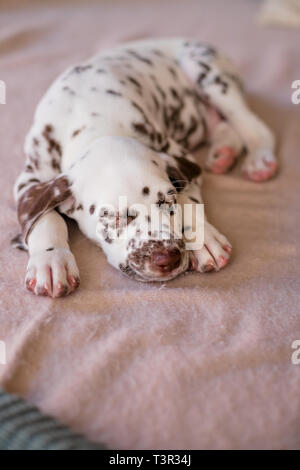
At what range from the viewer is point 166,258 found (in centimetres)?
233

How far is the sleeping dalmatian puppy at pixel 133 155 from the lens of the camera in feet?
7.97

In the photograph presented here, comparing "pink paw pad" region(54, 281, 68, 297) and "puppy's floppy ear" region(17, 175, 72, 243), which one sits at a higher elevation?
"puppy's floppy ear" region(17, 175, 72, 243)

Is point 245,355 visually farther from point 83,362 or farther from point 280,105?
point 280,105

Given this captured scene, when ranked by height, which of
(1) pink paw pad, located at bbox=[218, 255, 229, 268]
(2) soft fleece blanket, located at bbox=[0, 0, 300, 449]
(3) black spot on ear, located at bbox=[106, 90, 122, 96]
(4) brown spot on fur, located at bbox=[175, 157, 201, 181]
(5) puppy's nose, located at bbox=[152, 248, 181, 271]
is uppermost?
(3) black spot on ear, located at bbox=[106, 90, 122, 96]

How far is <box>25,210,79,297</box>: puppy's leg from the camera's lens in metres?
2.38

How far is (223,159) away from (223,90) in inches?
24.9


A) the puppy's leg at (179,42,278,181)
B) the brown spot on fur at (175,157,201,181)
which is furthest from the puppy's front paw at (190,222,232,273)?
the puppy's leg at (179,42,278,181)

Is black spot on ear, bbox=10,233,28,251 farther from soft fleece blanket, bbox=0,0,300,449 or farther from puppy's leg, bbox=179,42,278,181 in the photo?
puppy's leg, bbox=179,42,278,181

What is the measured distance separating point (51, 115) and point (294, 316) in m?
1.72

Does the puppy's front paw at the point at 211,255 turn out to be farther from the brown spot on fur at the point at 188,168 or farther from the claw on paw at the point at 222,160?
the claw on paw at the point at 222,160

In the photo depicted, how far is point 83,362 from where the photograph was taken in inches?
81.1

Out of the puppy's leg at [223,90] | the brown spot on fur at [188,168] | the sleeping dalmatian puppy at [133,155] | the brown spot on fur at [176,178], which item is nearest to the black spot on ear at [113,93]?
the sleeping dalmatian puppy at [133,155]
